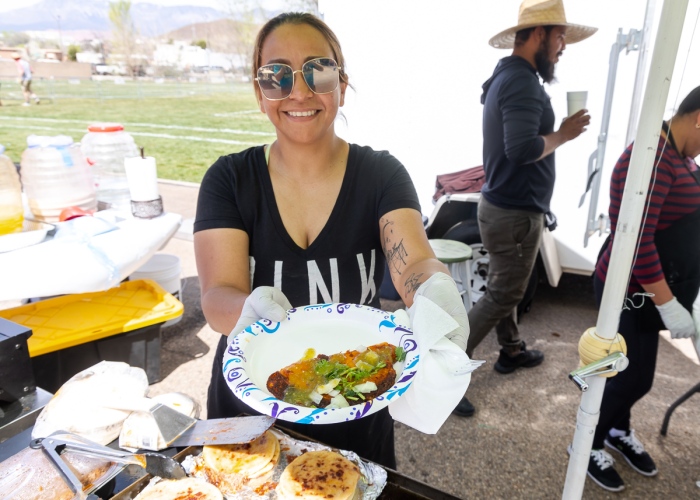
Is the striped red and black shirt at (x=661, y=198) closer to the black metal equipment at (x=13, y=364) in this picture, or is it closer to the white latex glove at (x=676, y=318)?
the white latex glove at (x=676, y=318)

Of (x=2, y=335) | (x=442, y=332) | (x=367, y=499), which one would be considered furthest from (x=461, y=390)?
(x=2, y=335)

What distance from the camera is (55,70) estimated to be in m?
37.2

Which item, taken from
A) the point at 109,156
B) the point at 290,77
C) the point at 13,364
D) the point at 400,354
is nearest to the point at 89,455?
the point at 13,364

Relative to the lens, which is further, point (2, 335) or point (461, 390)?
point (2, 335)

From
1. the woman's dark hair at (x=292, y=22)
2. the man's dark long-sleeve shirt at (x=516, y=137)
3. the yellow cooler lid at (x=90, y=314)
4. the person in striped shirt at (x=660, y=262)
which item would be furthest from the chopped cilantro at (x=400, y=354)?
the yellow cooler lid at (x=90, y=314)

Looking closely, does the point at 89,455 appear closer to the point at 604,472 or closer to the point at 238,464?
the point at 238,464

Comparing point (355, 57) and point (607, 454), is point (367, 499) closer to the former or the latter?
point (607, 454)

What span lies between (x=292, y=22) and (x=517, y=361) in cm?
318

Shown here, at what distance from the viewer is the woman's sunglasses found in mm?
1595

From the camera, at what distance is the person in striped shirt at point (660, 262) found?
219 centimetres

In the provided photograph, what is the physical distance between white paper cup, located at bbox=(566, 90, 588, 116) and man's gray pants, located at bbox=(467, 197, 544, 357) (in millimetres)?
747

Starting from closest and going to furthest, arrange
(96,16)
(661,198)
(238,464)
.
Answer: (238,464), (661,198), (96,16)

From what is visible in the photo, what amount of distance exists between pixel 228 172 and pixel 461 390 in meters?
1.16

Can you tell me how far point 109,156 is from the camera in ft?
13.5
